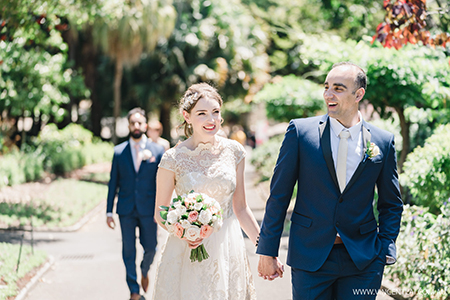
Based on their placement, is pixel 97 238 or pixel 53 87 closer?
pixel 97 238

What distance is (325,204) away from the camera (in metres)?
3.46

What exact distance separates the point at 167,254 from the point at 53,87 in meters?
17.0

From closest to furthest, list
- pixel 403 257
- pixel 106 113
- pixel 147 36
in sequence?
pixel 403 257 < pixel 147 36 < pixel 106 113

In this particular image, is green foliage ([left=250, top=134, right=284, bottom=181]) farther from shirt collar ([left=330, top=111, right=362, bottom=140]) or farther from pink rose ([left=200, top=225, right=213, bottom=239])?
shirt collar ([left=330, top=111, right=362, bottom=140])

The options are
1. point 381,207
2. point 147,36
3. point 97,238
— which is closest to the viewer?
point 381,207

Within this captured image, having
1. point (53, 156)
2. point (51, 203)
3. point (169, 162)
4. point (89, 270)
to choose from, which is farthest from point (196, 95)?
point (53, 156)

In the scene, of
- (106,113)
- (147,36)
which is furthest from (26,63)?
(106,113)

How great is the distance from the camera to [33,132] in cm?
2592

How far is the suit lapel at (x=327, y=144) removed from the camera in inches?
135

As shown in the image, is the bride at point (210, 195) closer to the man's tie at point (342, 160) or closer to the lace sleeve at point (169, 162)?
the lace sleeve at point (169, 162)

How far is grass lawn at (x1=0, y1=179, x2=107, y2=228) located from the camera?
11.3 metres

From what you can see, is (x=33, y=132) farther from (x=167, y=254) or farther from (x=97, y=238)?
(x=167, y=254)

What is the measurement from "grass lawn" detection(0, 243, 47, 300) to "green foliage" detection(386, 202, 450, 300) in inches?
182

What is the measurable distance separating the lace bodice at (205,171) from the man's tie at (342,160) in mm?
952
